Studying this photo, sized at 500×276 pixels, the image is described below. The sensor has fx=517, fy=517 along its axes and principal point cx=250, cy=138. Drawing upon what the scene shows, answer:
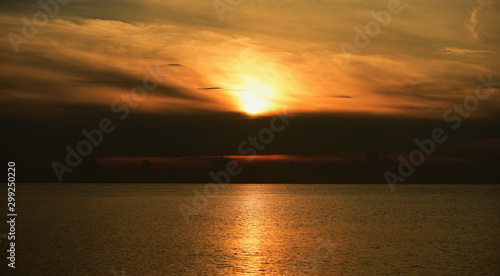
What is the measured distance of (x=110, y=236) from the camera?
68.4 metres

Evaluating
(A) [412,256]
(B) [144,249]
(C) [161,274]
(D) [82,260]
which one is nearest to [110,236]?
(B) [144,249]

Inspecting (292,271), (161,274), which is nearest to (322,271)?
(292,271)

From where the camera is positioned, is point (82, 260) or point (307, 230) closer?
point (82, 260)

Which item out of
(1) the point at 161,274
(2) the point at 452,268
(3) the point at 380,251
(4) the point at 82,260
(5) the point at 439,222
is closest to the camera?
(1) the point at 161,274

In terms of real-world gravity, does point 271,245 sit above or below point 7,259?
above

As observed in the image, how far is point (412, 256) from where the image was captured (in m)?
52.0

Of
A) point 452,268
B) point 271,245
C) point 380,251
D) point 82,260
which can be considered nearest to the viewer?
point 452,268

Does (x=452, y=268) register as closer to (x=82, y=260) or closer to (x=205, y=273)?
(x=205, y=273)

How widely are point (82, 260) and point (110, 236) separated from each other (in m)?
19.5

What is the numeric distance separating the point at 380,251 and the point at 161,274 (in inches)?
963

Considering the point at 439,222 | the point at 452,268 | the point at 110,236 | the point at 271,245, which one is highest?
the point at 439,222

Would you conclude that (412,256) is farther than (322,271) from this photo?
Yes

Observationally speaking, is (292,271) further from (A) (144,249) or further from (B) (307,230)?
(B) (307,230)

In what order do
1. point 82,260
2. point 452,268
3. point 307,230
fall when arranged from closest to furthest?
point 452,268, point 82,260, point 307,230
